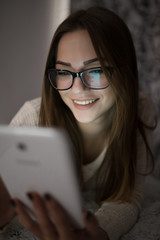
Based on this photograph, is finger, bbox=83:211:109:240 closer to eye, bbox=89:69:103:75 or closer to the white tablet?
the white tablet

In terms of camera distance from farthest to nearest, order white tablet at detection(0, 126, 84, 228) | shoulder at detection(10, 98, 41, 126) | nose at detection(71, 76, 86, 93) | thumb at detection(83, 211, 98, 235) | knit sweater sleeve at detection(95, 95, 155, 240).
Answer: shoulder at detection(10, 98, 41, 126) → nose at detection(71, 76, 86, 93) → knit sweater sleeve at detection(95, 95, 155, 240) → thumb at detection(83, 211, 98, 235) → white tablet at detection(0, 126, 84, 228)

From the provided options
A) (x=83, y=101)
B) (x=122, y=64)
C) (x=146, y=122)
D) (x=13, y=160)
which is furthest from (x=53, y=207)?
(x=146, y=122)

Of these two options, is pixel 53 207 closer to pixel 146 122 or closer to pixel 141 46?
pixel 146 122

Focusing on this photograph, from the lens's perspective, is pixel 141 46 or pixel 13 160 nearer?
pixel 13 160

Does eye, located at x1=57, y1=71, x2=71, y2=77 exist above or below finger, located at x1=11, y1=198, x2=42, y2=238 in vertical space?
above

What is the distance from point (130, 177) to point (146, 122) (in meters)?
0.30

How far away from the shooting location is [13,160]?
23.5 inches

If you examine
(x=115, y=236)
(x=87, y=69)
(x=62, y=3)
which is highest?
(x=62, y=3)

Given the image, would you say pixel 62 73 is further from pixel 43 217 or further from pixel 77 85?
pixel 43 217

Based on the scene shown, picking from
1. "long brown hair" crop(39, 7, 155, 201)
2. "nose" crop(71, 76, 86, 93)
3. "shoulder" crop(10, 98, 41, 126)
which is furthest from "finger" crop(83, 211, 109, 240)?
"shoulder" crop(10, 98, 41, 126)

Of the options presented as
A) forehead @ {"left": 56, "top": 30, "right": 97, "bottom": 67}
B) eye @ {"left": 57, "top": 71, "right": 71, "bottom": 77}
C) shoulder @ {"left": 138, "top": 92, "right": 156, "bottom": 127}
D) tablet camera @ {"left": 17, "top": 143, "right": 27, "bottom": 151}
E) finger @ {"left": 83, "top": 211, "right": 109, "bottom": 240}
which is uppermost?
forehead @ {"left": 56, "top": 30, "right": 97, "bottom": 67}

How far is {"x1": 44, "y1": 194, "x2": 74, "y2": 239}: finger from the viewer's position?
61cm

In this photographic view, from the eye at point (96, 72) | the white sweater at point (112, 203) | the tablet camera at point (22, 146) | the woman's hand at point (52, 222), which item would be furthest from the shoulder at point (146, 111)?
the tablet camera at point (22, 146)

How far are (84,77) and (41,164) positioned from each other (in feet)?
1.60
